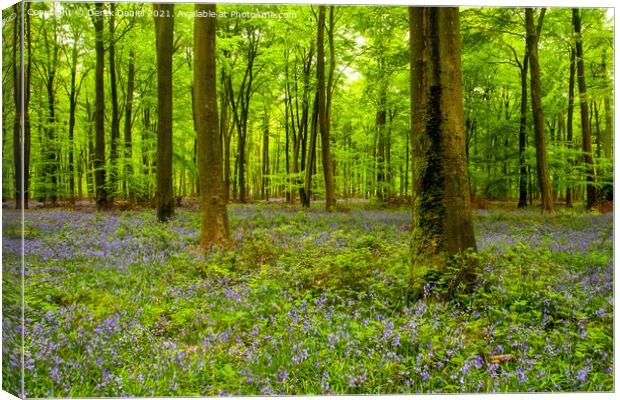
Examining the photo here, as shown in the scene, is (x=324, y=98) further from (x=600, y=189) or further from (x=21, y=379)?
(x=21, y=379)

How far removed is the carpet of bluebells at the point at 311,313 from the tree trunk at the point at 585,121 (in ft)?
0.96

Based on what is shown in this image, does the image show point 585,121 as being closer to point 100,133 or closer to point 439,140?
point 439,140

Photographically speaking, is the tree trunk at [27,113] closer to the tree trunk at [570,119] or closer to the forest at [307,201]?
the forest at [307,201]

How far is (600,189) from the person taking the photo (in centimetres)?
402

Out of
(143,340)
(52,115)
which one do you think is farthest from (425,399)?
(52,115)

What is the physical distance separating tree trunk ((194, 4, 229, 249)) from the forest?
0.03 meters

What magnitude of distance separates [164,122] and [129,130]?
1.84 ft

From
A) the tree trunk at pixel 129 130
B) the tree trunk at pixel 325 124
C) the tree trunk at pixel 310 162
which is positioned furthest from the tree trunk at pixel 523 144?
the tree trunk at pixel 129 130

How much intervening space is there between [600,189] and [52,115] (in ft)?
18.7

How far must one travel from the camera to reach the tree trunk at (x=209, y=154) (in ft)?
17.8

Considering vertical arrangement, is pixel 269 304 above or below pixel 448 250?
below

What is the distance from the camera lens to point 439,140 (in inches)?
150

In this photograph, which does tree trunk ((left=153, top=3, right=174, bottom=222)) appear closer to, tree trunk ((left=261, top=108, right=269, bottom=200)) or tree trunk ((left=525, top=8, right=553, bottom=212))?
tree trunk ((left=261, top=108, right=269, bottom=200))

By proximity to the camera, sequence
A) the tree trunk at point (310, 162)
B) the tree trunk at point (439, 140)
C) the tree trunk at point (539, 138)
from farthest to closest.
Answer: the tree trunk at point (310, 162), the tree trunk at point (539, 138), the tree trunk at point (439, 140)
